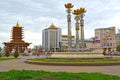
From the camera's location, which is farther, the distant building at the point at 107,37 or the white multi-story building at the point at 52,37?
the white multi-story building at the point at 52,37

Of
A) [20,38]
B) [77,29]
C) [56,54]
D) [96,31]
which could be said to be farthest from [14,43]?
[56,54]

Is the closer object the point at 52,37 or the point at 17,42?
the point at 17,42

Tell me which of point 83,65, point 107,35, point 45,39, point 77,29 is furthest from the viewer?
point 45,39

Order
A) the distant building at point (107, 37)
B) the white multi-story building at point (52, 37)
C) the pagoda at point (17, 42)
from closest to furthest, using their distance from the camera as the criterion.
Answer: the pagoda at point (17, 42), the distant building at point (107, 37), the white multi-story building at point (52, 37)

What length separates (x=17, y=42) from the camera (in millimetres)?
92938

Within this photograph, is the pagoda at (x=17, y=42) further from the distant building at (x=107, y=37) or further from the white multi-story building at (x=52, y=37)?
the distant building at (x=107, y=37)

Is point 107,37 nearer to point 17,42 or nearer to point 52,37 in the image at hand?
point 52,37

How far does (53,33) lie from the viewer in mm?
127000

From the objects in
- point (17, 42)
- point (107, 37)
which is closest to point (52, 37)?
point (107, 37)

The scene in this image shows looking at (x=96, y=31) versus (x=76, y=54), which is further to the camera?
(x=96, y=31)

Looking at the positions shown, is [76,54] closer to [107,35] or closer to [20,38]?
[20,38]

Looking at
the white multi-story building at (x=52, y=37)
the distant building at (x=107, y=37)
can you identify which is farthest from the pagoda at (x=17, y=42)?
the distant building at (x=107, y=37)

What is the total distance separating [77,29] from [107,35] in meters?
67.5

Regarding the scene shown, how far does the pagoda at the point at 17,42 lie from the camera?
9275 cm
